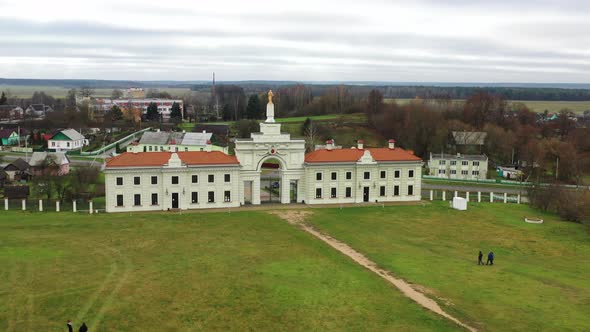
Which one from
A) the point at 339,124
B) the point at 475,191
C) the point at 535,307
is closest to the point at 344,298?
the point at 535,307

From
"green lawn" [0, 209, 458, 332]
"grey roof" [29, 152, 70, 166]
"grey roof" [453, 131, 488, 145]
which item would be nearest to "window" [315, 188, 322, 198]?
"green lawn" [0, 209, 458, 332]

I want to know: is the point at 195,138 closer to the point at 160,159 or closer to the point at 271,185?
the point at 271,185

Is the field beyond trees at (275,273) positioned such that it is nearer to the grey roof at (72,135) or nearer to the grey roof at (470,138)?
the grey roof at (470,138)

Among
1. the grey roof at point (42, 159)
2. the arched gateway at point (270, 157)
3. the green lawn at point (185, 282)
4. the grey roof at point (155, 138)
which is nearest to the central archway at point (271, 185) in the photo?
the arched gateway at point (270, 157)

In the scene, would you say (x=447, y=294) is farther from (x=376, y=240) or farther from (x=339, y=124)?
(x=339, y=124)

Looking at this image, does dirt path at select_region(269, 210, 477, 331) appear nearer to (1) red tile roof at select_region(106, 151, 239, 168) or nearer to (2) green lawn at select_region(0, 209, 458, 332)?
(2) green lawn at select_region(0, 209, 458, 332)

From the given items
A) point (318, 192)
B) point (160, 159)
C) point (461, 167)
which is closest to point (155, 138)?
point (160, 159)

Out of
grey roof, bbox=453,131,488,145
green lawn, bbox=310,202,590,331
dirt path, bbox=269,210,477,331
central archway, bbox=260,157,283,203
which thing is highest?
grey roof, bbox=453,131,488,145
